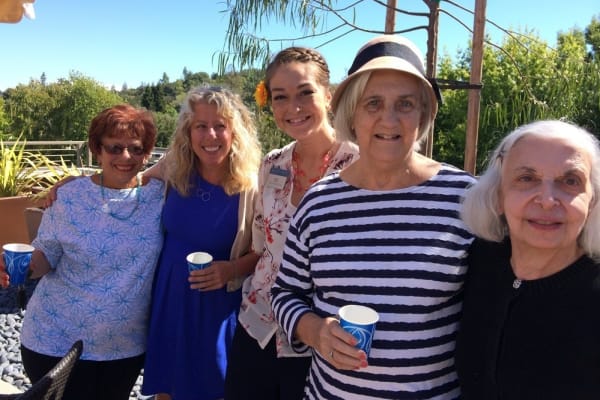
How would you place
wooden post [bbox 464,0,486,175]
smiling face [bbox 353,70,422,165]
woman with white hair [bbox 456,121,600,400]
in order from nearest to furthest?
1. woman with white hair [bbox 456,121,600,400]
2. smiling face [bbox 353,70,422,165]
3. wooden post [bbox 464,0,486,175]

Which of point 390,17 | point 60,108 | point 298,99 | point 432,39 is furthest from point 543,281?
point 60,108

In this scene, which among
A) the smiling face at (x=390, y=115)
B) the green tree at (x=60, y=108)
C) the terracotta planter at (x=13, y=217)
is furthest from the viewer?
the green tree at (x=60, y=108)

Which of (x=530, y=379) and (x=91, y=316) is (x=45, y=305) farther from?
(x=530, y=379)

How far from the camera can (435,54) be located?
307 centimetres

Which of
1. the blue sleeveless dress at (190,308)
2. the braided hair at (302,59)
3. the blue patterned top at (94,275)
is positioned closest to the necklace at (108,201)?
the blue patterned top at (94,275)

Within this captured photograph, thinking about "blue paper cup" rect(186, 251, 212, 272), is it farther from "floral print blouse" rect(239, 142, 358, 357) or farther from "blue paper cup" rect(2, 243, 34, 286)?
"blue paper cup" rect(2, 243, 34, 286)

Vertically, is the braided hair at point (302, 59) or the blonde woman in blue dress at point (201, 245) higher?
the braided hair at point (302, 59)

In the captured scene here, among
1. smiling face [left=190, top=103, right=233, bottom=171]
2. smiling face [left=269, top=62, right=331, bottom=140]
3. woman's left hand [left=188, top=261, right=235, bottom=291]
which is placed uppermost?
smiling face [left=269, top=62, right=331, bottom=140]

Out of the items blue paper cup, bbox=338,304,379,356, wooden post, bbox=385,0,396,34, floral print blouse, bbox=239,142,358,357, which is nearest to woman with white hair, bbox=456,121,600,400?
blue paper cup, bbox=338,304,379,356

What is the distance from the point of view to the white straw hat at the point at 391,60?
1.50m

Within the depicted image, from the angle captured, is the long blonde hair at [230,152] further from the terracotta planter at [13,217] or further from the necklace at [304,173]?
the terracotta planter at [13,217]

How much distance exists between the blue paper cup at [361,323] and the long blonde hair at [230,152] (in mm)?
1308

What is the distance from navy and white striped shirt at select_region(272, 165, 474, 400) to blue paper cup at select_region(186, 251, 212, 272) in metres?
→ 0.78

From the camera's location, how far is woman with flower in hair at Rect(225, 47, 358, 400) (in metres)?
2.11
